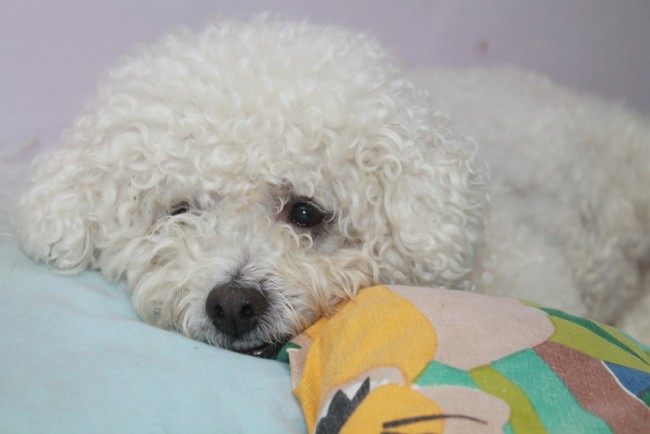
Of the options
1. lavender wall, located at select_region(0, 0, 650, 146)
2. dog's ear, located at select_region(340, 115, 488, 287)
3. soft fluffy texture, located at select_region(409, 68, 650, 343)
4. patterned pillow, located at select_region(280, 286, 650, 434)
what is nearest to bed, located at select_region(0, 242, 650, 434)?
patterned pillow, located at select_region(280, 286, 650, 434)

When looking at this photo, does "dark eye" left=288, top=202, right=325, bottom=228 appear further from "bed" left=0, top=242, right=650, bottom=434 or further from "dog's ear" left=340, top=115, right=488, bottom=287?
"bed" left=0, top=242, right=650, bottom=434

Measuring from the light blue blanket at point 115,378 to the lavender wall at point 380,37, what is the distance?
3.61ft

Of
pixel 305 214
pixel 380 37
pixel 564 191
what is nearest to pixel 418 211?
pixel 305 214

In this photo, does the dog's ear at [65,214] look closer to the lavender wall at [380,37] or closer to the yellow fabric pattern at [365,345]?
the yellow fabric pattern at [365,345]

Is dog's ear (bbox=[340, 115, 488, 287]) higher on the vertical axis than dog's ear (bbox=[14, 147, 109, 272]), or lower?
higher

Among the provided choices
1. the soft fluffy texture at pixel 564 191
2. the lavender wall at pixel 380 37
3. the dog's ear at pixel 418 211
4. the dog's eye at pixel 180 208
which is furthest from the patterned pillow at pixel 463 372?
the lavender wall at pixel 380 37

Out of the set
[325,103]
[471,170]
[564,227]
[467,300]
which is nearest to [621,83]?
[564,227]

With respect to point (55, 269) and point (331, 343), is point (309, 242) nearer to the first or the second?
point (331, 343)

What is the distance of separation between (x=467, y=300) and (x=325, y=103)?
19.2 inches

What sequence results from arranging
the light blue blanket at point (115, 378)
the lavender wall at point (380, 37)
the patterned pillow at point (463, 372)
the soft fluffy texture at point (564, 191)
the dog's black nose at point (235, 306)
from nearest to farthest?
1. the patterned pillow at point (463, 372)
2. the light blue blanket at point (115, 378)
3. the dog's black nose at point (235, 306)
4. the soft fluffy texture at point (564, 191)
5. the lavender wall at point (380, 37)

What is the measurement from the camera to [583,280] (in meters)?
1.97

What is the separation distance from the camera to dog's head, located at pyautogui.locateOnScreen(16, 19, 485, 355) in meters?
1.42

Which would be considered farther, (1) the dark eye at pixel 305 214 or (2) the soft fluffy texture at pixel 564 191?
(2) the soft fluffy texture at pixel 564 191

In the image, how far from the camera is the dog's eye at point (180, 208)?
61.4 inches
